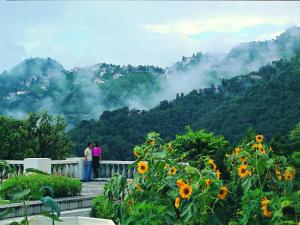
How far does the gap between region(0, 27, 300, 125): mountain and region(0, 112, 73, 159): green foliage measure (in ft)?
175

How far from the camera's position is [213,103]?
189 feet

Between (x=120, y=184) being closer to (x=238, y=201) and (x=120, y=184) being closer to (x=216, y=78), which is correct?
(x=238, y=201)

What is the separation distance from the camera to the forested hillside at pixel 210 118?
38.5m

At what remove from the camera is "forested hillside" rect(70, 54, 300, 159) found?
3847 centimetres

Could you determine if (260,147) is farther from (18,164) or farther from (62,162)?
(18,164)

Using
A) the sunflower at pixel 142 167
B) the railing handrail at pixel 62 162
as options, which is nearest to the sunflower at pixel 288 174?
the sunflower at pixel 142 167

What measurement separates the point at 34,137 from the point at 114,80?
251 ft

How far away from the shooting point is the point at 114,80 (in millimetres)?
101938

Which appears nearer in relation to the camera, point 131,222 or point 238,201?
point 131,222

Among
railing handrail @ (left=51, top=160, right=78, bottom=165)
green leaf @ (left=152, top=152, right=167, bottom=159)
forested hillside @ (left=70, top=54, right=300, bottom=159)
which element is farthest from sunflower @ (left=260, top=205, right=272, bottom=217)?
forested hillside @ (left=70, top=54, right=300, bottom=159)

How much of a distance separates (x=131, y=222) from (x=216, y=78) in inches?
4056

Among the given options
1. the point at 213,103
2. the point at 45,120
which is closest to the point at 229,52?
the point at 213,103

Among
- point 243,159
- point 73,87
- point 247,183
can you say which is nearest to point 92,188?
point 243,159

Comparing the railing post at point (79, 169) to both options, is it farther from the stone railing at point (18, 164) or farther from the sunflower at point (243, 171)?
the sunflower at point (243, 171)
